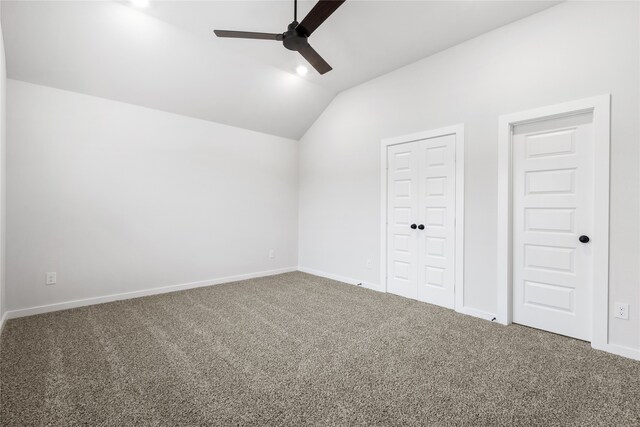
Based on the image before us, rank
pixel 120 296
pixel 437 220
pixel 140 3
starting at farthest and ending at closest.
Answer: pixel 120 296, pixel 437 220, pixel 140 3

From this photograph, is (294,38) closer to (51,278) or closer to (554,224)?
(554,224)

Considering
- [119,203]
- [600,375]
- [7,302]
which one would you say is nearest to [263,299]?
[119,203]

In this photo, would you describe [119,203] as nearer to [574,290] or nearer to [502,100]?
[502,100]

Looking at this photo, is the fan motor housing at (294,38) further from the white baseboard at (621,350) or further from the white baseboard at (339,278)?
the white baseboard at (621,350)

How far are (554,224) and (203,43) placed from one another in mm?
4112

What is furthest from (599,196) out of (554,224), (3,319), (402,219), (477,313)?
(3,319)

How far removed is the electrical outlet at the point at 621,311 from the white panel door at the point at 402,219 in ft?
5.83

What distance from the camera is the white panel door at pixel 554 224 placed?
2.52 metres

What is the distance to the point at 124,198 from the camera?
359cm

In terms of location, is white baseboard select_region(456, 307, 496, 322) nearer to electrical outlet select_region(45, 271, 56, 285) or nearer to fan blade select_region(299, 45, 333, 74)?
fan blade select_region(299, 45, 333, 74)

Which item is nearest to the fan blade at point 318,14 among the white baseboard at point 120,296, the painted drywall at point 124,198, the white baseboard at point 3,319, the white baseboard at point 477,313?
the painted drywall at point 124,198

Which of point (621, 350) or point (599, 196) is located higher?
point (599, 196)

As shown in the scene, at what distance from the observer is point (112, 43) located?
117 inches

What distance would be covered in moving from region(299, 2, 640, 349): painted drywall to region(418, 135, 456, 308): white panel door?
186 millimetres
